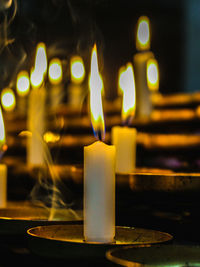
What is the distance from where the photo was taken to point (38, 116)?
2010 millimetres

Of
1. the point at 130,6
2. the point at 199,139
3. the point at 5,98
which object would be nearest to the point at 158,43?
the point at 130,6

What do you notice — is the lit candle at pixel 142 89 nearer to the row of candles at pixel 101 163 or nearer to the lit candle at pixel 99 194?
→ the row of candles at pixel 101 163

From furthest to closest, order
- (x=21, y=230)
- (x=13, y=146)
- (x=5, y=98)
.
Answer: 1. (x=5, y=98)
2. (x=13, y=146)
3. (x=21, y=230)

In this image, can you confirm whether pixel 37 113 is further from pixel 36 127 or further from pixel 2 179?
pixel 2 179

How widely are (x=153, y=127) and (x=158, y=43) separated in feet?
8.54

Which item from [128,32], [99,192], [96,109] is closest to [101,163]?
[99,192]

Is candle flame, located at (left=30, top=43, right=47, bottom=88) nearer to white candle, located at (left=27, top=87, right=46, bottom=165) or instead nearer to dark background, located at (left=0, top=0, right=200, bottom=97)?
white candle, located at (left=27, top=87, right=46, bottom=165)

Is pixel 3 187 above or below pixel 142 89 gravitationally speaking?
below

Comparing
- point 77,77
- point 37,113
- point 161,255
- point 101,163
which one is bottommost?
point 161,255

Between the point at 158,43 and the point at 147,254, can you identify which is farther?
the point at 158,43

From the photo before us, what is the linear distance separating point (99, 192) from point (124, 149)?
43cm

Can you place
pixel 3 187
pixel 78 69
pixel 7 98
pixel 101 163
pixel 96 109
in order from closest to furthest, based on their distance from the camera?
1. pixel 101 163
2. pixel 96 109
3. pixel 3 187
4. pixel 7 98
5. pixel 78 69

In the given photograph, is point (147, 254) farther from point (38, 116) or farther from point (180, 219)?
point (38, 116)

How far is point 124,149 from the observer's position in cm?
132
